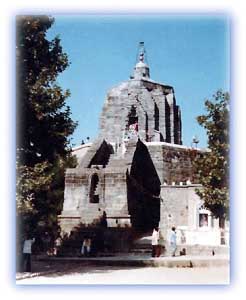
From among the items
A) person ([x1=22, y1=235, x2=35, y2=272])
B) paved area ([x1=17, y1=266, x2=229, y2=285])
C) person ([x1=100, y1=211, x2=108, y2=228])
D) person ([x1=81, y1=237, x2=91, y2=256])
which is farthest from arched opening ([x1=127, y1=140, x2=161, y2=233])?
paved area ([x1=17, y1=266, x2=229, y2=285])

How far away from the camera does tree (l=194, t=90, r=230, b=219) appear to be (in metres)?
10.6

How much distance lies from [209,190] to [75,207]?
4.14 metres

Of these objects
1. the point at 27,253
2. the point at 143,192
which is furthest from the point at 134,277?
the point at 143,192

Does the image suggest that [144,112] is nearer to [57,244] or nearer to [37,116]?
[57,244]

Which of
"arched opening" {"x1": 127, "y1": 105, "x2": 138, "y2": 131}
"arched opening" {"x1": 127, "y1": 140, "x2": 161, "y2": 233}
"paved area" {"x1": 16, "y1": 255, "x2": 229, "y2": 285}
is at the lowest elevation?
"paved area" {"x1": 16, "y1": 255, "x2": 229, "y2": 285}

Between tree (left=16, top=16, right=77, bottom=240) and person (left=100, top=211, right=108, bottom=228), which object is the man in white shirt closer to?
tree (left=16, top=16, right=77, bottom=240)

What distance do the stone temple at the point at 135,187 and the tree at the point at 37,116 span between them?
2037 mm

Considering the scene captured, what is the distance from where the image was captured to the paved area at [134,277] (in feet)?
29.1

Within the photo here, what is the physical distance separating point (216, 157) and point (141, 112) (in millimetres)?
13637

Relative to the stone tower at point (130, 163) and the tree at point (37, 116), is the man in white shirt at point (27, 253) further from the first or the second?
the stone tower at point (130, 163)

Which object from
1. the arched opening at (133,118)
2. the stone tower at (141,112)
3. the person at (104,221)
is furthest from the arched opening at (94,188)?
the arched opening at (133,118)

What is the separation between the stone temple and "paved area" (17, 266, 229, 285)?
1855mm
